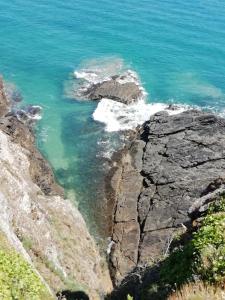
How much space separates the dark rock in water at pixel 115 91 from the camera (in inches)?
2968

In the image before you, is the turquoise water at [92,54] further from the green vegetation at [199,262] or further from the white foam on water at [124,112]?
the green vegetation at [199,262]

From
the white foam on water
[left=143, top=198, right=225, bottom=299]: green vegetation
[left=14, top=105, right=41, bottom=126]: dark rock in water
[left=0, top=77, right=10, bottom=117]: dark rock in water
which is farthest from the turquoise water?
[left=143, top=198, right=225, bottom=299]: green vegetation

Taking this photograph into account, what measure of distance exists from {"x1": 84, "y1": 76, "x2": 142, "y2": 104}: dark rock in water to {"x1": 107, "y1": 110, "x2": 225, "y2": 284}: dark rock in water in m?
9.75

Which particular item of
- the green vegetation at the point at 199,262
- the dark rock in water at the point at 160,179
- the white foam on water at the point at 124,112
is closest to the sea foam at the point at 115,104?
the white foam on water at the point at 124,112

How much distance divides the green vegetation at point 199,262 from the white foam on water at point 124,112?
4533 centimetres

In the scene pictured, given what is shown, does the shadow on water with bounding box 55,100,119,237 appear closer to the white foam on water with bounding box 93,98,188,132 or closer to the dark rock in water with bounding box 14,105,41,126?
the white foam on water with bounding box 93,98,188,132

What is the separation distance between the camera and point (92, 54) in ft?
295

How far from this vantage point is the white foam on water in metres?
69.0

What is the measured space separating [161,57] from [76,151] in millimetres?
35928

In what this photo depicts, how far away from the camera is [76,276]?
3781cm

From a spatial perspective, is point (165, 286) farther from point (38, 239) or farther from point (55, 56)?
point (55, 56)

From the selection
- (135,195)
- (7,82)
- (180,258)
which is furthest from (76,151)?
(180,258)

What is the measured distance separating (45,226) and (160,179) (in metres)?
19.1

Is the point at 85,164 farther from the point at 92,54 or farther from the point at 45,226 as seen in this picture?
the point at 92,54
